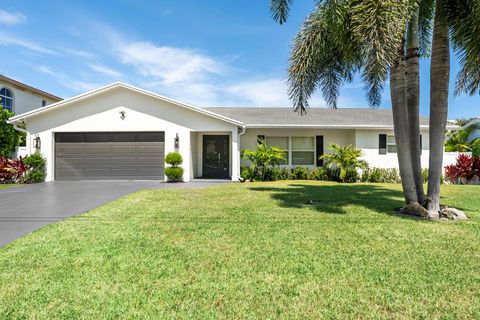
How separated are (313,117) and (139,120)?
1062 centimetres

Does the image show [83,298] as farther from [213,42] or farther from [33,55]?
[33,55]

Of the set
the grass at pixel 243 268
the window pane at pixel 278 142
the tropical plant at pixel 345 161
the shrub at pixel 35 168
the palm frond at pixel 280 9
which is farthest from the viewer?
the window pane at pixel 278 142

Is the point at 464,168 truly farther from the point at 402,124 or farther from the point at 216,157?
the point at 216,157

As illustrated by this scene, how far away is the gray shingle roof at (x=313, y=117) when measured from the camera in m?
16.7

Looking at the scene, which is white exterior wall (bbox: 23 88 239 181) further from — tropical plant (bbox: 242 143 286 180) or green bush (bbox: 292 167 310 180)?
green bush (bbox: 292 167 310 180)

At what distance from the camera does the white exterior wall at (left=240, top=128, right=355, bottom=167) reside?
17219 millimetres

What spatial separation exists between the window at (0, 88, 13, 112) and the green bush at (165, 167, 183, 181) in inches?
594

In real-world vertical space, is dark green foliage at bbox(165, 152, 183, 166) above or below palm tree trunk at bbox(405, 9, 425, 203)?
below

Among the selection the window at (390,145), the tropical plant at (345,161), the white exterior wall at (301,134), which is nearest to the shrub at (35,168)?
the white exterior wall at (301,134)

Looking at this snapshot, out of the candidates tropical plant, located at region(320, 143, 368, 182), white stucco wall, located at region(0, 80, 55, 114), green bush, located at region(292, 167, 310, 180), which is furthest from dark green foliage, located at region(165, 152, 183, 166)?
white stucco wall, located at region(0, 80, 55, 114)

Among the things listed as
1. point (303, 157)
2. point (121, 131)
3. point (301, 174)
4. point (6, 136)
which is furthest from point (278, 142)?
point (6, 136)

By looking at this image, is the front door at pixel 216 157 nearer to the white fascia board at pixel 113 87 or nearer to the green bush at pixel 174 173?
the white fascia board at pixel 113 87

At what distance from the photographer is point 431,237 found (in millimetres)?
5367

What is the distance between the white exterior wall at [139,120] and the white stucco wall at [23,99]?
8620mm
